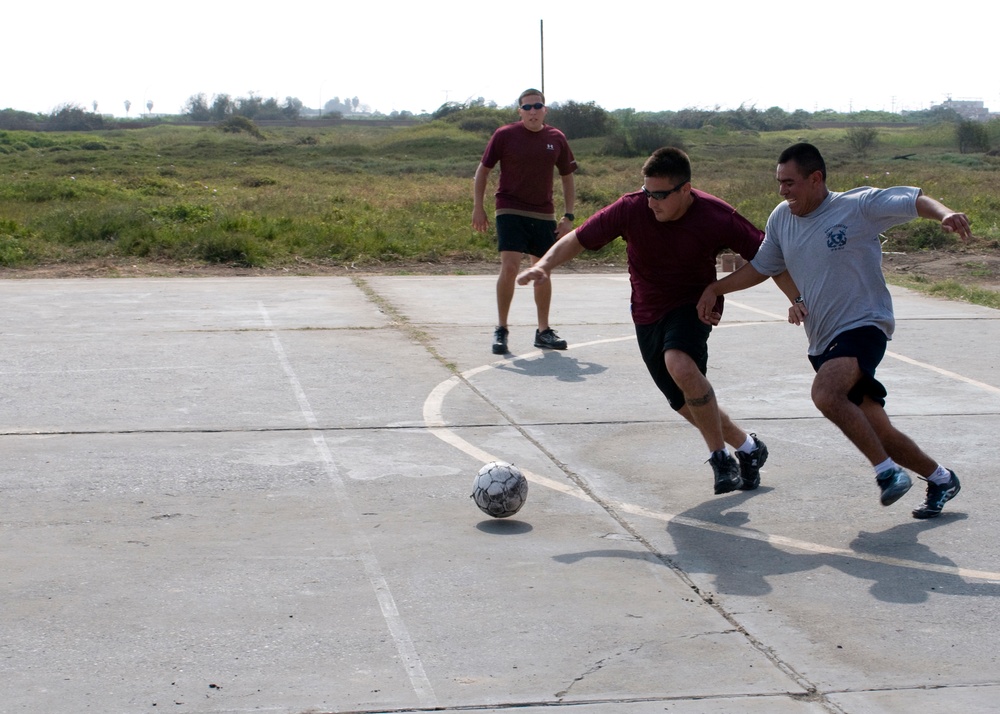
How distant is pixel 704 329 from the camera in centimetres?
591

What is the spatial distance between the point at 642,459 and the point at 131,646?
338cm

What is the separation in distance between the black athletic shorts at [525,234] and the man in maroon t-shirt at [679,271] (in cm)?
395

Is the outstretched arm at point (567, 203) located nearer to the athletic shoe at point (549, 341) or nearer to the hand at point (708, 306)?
the athletic shoe at point (549, 341)

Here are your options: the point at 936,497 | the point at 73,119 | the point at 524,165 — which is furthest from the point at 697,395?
the point at 73,119

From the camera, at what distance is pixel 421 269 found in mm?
16562

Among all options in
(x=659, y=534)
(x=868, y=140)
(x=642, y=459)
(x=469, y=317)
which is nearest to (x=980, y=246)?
(x=469, y=317)

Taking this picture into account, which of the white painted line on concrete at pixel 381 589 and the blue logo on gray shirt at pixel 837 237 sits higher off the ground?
the blue logo on gray shirt at pixel 837 237

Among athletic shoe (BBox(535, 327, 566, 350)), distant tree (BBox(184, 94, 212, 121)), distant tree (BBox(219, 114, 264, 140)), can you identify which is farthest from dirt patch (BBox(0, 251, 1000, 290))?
distant tree (BBox(184, 94, 212, 121))

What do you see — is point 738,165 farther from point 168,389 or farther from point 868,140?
point 168,389

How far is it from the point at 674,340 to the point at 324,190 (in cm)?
3239

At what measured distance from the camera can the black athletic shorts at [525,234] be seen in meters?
10.1

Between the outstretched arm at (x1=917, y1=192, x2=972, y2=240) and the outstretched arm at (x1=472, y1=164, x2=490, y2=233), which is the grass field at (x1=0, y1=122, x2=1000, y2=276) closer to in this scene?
the outstretched arm at (x1=472, y1=164, x2=490, y2=233)

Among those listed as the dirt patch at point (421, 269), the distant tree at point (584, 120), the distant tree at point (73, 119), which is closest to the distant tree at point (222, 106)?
the distant tree at point (73, 119)

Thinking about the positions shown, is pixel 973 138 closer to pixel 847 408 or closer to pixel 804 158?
pixel 804 158
